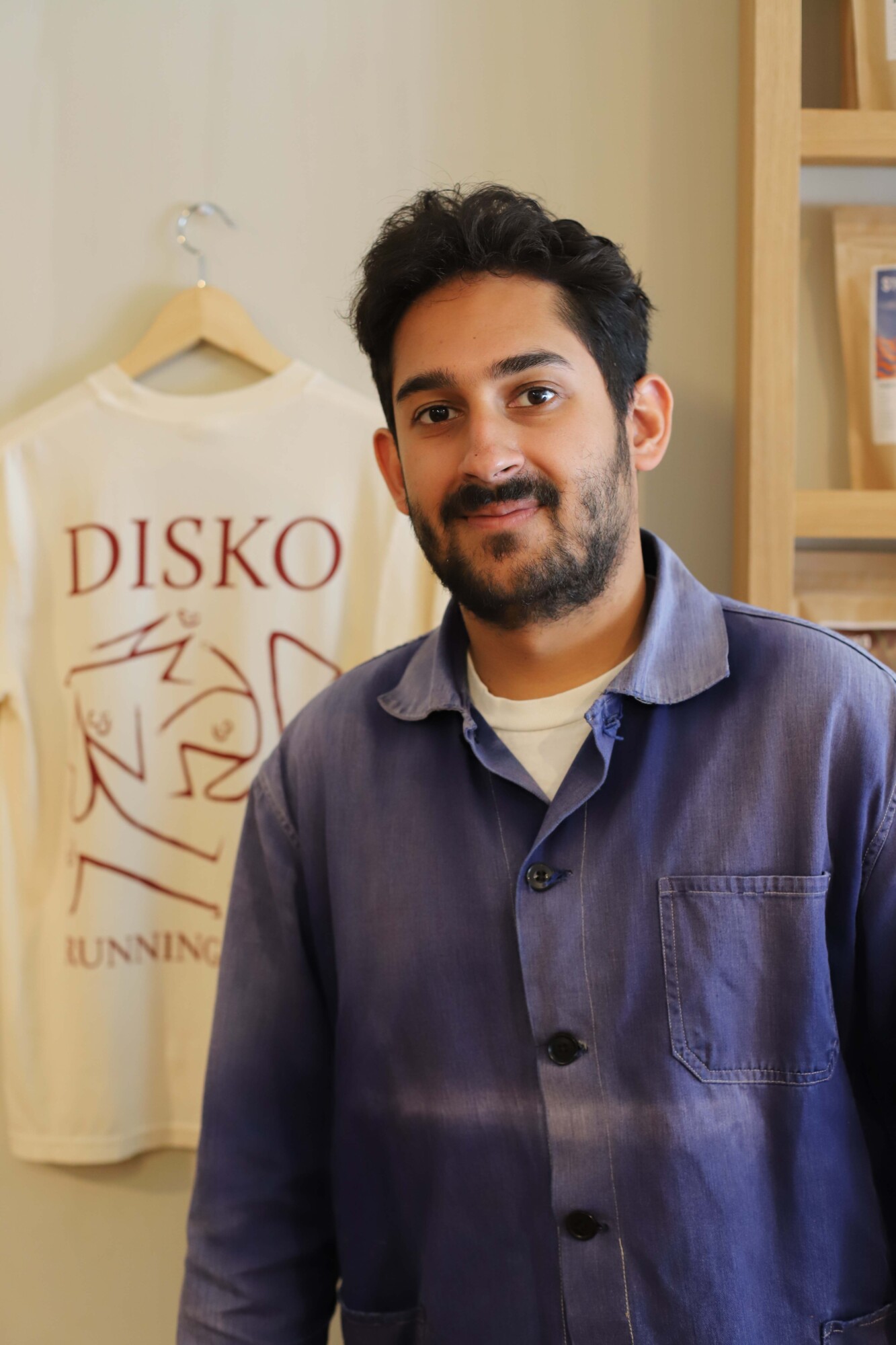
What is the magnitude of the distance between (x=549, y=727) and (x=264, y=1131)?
0.51m

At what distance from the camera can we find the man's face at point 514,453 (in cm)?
96

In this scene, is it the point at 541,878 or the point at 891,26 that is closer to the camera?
the point at 541,878

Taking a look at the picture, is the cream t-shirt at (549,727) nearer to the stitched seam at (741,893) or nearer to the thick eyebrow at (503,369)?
the stitched seam at (741,893)

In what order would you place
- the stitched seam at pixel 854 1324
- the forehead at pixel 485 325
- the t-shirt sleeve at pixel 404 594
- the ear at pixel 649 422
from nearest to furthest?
the stitched seam at pixel 854 1324 → the forehead at pixel 485 325 → the ear at pixel 649 422 → the t-shirt sleeve at pixel 404 594

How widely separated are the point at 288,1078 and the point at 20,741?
64 centimetres

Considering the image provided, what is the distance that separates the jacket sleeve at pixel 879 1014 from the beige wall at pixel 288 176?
63cm

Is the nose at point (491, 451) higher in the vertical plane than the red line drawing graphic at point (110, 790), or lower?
higher

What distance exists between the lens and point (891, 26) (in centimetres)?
123

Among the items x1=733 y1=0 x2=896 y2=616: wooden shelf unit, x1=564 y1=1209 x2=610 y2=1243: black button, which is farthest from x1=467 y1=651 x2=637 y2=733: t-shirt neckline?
x1=564 y1=1209 x2=610 y2=1243: black button

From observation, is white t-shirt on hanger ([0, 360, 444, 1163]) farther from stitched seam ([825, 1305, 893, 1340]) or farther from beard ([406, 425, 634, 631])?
stitched seam ([825, 1305, 893, 1340])

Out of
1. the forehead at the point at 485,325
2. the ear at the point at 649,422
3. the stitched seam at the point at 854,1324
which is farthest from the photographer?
the ear at the point at 649,422

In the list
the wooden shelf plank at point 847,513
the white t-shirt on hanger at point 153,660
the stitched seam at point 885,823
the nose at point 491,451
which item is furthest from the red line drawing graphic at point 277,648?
the stitched seam at point 885,823

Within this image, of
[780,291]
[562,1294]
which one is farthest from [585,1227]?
[780,291]

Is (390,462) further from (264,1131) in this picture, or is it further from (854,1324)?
(854,1324)
